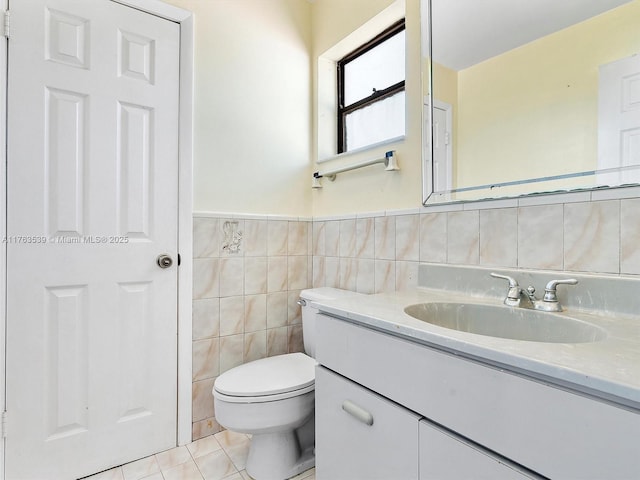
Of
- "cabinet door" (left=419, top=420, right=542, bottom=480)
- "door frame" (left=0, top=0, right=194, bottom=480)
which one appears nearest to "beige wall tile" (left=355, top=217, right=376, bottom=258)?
"door frame" (left=0, top=0, right=194, bottom=480)

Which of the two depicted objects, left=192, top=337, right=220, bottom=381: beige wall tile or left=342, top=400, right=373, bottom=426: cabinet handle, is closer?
left=342, top=400, right=373, bottom=426: cabinet handle

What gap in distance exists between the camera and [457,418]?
0.68m

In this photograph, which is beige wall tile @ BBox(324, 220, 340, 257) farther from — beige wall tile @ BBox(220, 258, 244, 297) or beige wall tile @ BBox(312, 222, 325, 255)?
beige wall tile @ BBox(220, 258, 244, 297)

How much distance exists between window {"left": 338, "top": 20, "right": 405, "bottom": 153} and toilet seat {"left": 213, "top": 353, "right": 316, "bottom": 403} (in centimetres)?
119

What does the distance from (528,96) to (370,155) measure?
0.73 meters

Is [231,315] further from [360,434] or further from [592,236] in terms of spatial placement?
[592,236]

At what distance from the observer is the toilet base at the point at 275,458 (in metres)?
1.33

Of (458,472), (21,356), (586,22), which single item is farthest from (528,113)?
(21,356)

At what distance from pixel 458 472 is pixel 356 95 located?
1.84m

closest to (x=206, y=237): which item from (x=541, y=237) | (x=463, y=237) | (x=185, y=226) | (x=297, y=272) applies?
(x=185, y=226)

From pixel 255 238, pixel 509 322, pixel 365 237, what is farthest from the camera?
pixel 255 238

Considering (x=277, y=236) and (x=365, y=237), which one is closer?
(x=365, y=237)

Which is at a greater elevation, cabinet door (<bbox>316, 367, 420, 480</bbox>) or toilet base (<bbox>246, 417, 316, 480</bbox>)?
cabinet door (<bbox>316, 367, 420, 480</bbox>)

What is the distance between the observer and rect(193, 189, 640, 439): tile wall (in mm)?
968
